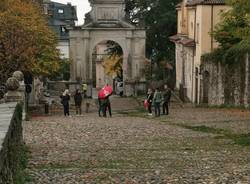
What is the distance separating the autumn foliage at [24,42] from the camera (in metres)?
39.3

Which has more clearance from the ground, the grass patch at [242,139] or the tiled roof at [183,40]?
the tiled roof at [183,40]

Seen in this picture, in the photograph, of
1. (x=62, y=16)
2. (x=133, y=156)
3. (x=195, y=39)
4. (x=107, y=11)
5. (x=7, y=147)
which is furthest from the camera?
(x=62, y=16)

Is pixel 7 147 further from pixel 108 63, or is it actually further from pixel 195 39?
pixel 108 63

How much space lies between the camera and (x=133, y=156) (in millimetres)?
16359

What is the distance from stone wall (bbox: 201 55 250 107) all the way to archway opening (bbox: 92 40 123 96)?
45.3 ft

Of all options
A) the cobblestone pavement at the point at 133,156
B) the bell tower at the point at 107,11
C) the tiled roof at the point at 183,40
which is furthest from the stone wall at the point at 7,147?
the bell tower at the point at 107,11

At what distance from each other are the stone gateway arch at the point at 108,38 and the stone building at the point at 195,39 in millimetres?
3760

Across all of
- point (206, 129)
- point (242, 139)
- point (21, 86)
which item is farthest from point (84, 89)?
point (242, 139)

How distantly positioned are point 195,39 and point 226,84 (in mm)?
7985

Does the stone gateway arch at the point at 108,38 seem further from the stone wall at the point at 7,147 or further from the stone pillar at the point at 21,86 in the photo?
the stone wall at the point at 7,147

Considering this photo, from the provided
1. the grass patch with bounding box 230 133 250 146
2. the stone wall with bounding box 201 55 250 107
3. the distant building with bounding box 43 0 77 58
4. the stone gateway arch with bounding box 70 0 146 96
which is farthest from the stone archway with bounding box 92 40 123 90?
the grass patch with bounding box 230 133 250 146

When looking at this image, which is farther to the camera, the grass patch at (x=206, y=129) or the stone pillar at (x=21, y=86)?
the grass patch at (x=206, y=129)

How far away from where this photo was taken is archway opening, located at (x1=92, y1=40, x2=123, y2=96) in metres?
68.8

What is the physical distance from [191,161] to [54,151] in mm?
3736
